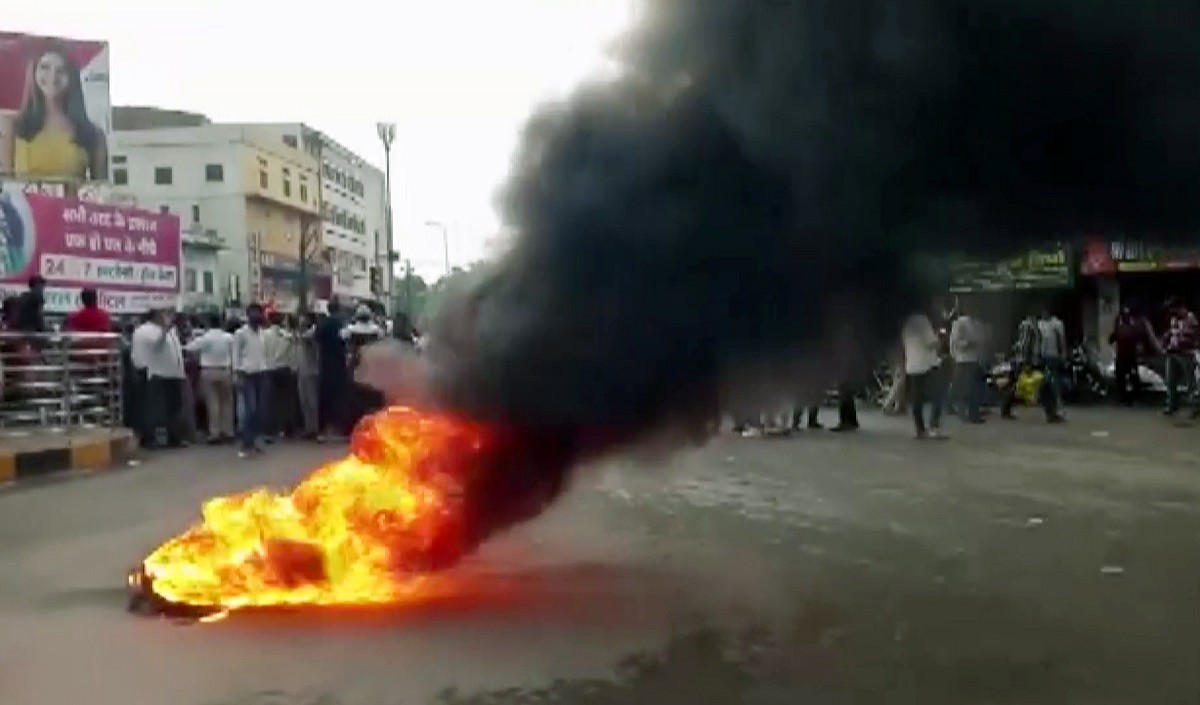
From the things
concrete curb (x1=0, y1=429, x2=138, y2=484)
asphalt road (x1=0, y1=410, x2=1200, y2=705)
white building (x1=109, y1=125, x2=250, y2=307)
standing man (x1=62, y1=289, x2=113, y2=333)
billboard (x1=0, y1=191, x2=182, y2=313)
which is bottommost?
asphalt road (x1=0, y1=410, x2=1200, y2=705)

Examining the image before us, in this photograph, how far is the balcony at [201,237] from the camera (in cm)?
5447

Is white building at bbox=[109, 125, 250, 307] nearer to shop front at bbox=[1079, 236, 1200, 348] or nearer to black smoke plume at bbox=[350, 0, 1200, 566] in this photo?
shop front at bbox=[1079, 236, 1200, 348]

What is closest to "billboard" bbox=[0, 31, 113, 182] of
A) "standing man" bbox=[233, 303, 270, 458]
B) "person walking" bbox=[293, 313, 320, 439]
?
"standing man" bbox=[233, 303, 270, 458]

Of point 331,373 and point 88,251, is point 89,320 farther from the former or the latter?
point 88,251

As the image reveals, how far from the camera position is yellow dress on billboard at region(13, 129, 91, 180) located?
25.2 metres

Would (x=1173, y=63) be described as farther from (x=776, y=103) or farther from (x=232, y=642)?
(x=232, y=642)

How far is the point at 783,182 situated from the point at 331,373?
403 inches

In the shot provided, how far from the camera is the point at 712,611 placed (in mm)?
6113

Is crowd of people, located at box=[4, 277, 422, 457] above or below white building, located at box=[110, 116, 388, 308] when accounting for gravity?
below

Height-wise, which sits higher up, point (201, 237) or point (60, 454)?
point (201, 237)

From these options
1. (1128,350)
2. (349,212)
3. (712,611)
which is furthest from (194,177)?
(712,611)

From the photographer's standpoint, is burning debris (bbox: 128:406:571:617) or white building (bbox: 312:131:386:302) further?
white building (bbox: 312:131:386:302)

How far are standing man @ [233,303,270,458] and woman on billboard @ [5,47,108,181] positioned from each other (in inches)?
470

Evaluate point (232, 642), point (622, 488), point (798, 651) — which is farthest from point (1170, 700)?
point (622, 488)
